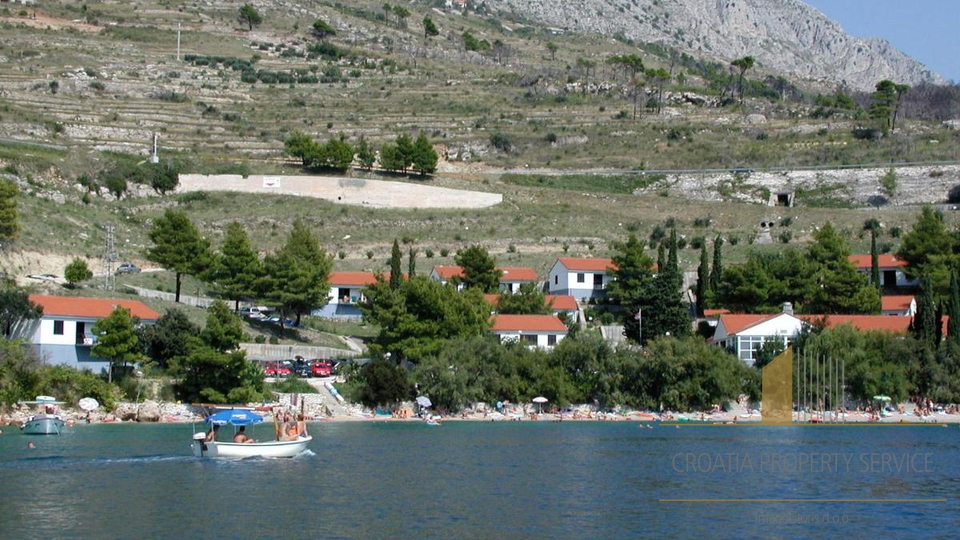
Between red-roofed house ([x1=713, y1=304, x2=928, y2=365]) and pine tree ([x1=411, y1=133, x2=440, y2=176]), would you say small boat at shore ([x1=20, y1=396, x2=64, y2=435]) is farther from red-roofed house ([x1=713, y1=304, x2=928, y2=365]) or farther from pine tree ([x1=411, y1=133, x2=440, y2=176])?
pine tree ([x1=411, y1=133, x2=440, y2=176])

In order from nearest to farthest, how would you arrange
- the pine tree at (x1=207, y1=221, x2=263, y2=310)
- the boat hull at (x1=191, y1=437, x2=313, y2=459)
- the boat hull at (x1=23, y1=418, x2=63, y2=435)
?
the boat hull at (x1=191, y1=437, x2=313, y2=459)
the boat hull at (x1=23, y1=418, x2=63, y2=435)
the pine tree at (x1=207, y1=221, x2=263, y2=310)

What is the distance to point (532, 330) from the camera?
66.7 metres

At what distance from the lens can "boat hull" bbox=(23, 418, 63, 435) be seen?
48438mm

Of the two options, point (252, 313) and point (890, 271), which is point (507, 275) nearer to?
point (252, 313)

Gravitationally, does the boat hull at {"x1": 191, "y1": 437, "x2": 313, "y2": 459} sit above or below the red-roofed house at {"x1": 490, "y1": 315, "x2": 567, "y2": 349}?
below

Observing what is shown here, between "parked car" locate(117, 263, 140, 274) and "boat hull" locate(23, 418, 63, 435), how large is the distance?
88.3 ft

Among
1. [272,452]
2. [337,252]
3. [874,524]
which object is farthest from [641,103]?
[874,524]

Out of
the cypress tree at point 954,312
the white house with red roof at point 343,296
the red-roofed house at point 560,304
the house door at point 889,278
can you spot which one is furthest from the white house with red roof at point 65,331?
the house door at point 889,278

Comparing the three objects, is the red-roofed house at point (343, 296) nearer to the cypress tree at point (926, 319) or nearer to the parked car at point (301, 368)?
the parked car at point (301, 368)

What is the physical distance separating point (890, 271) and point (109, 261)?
152ft

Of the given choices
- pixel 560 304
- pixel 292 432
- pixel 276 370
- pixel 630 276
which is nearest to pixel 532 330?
pixel 560 304

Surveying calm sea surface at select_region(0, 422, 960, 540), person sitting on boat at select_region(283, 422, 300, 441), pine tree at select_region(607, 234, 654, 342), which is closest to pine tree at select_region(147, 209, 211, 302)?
calm sea surface at select_region(0, 422, 960, 540)

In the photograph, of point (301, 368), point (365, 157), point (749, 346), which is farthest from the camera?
point (365, 157)

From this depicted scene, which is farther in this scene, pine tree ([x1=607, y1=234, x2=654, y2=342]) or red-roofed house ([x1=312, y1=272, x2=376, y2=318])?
red-roofed house ([x1=312, y1=272, x2=376, y2=318])
